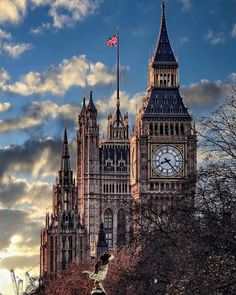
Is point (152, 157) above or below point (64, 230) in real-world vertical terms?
above

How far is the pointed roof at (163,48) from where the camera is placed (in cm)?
18220

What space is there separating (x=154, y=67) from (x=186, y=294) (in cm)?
12186

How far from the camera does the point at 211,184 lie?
63688 millimetres

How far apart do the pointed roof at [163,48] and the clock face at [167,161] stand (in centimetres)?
1260

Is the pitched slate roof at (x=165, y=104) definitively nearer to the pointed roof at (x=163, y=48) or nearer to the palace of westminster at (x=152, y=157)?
the palace of westminster at (x=152, y=157)

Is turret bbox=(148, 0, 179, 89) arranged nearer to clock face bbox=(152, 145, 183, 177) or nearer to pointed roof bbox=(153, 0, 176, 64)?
pointed roof bbox=(153, 0, 176, 64)

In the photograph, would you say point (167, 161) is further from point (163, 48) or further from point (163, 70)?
point (163, 48)

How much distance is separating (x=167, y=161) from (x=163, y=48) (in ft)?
59.2

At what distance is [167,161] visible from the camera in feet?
578

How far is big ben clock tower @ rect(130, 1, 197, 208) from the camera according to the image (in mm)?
175875

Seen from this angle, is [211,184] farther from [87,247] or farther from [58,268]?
[87,247]

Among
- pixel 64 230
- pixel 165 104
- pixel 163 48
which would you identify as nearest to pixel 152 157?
pixel 165 104

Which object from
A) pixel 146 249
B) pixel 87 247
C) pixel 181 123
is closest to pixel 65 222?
pixel 87 247

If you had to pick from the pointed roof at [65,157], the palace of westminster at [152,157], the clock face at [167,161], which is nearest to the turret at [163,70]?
Result: the palace of westminster at [152,157]
